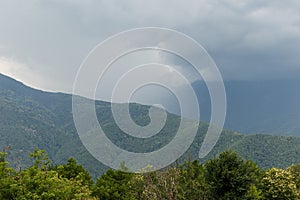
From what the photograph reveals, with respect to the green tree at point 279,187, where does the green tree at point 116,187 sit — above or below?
below

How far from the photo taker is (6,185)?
17547 millimetres

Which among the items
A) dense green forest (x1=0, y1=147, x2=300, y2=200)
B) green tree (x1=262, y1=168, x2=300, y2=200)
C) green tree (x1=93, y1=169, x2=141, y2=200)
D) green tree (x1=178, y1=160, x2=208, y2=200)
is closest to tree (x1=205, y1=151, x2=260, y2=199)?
dense green forest (x1=0, y1=147, x2=300, y2=200)

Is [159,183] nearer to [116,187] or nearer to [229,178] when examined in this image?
[229,178]

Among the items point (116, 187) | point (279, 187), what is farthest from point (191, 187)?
point (116, 187)

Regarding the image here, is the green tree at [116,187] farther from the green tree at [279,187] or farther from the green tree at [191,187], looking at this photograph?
the green tree at [279,187]

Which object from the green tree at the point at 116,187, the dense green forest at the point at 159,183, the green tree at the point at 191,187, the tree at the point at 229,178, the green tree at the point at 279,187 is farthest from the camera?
the green tree at the point at 116,187

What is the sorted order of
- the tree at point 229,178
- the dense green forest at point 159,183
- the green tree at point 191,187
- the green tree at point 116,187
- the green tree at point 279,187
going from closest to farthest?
the dense green forest at point 159,183 < the tree at point 229,178 < the green tree at point 191,187 < the green tree at point 279,187 < the green tree at point 116,187

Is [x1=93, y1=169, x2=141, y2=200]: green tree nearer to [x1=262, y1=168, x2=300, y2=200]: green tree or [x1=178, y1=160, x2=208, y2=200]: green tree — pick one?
[x1=178, y1=160, x2=208, y2=200]: green tree

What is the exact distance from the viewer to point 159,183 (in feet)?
112

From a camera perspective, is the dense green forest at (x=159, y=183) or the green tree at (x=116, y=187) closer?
the dense green forest at (x=159, y=183)

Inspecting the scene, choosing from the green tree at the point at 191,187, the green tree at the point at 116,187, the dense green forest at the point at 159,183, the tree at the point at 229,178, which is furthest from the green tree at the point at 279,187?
the green tree at the point at 116,187

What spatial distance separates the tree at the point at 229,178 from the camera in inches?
1158

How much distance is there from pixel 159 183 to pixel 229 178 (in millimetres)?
7216

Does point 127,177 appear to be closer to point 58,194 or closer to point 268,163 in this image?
point 58,194
